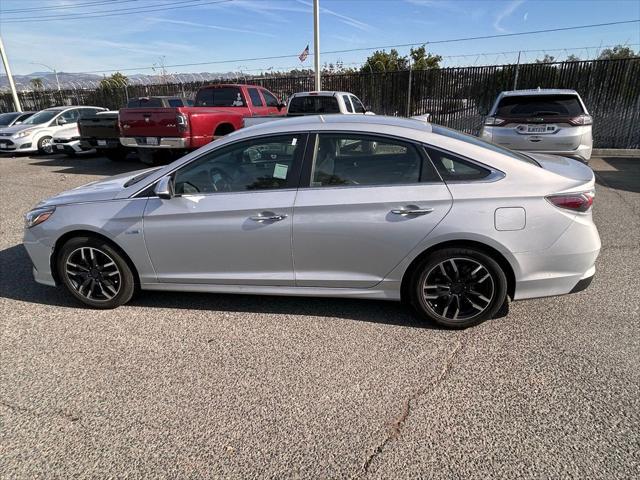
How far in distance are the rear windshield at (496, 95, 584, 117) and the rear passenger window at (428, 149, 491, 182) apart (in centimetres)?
488

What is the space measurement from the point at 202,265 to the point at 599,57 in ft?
47.6

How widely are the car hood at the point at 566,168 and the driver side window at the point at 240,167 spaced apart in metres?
2.07

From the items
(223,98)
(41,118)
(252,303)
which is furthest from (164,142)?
(41,118)

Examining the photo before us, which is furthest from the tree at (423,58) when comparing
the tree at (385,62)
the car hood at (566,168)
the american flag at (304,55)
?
the car hood at (566,168)

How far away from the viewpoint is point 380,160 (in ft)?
10.7

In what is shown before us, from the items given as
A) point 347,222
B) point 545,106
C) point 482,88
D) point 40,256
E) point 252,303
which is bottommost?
point 252,303

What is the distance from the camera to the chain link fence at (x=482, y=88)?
1238 centimetres

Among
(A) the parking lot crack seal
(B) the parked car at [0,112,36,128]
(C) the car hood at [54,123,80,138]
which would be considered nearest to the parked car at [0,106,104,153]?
(C) the car hood at [54,123,80,138]

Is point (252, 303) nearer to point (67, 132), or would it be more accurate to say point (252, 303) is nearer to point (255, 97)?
point (255, 97)

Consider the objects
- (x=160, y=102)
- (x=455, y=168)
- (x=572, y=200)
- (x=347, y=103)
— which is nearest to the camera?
(x=572, y=200)

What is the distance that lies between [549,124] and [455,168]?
16.5ft

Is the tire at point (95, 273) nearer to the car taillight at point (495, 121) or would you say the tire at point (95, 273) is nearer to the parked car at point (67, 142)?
the car taillight at point (495, 121)

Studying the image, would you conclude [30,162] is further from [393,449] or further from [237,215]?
[393,449]

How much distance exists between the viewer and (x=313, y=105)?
420 inches
